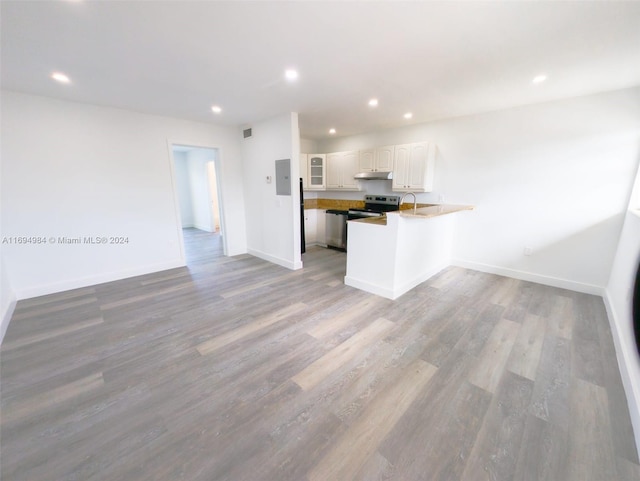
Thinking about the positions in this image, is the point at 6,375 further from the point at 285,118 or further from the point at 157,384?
the point at 285,118

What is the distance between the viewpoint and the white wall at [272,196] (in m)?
4.03

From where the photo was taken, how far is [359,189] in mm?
5500

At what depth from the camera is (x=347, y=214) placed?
5.45 meters

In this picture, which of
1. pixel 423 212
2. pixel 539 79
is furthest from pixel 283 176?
pixel 539 79

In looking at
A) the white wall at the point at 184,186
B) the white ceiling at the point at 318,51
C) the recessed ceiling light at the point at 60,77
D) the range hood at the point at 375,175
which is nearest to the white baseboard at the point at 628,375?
the white ceiling at the point at 318,51

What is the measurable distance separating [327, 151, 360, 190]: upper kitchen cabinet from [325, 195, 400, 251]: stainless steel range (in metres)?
0.51

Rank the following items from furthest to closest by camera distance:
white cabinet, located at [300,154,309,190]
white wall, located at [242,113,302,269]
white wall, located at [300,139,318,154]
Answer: white wall, located at [300,139,318,154], white cabinet, located at [300,154,309,190], white wall, located at [242,113,302,269]

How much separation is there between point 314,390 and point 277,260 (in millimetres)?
3062

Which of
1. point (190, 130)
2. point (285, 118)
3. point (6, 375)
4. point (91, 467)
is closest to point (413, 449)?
point (91, 467)

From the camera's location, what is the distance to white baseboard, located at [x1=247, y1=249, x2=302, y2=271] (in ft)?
14.4

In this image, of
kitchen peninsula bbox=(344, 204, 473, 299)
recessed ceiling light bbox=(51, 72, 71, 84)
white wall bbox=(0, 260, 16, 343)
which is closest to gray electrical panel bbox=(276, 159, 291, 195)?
kitchen peninsula bbox=(344, 204, 473, 299)

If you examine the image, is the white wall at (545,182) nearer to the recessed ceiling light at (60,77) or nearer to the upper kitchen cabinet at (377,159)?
the upper kitchen cabinet at (377,159)

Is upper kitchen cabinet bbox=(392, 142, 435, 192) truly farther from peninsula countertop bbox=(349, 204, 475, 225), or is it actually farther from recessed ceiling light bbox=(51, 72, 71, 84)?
recessed ceiling light bbox=(51, 72, 71, 84)

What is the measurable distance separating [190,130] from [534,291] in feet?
19.2
